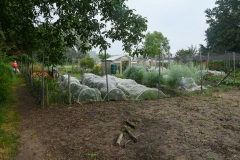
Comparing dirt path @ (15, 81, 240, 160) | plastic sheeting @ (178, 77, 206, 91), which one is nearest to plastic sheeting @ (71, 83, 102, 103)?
dirt path @ (15, 81, 240, 160)

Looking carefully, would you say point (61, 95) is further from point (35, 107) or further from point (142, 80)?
point (142, 80)

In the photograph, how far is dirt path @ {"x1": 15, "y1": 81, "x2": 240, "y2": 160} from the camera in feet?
10.9

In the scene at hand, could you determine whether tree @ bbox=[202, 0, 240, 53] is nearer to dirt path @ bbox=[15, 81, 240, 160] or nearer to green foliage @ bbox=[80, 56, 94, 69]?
green foliage @ bbox=[80, 56, 94, 69]

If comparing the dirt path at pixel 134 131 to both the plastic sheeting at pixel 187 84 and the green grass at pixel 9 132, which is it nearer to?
the green grass at pixel 9 132

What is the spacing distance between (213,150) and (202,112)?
94.5 inches

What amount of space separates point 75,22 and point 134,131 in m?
2.65

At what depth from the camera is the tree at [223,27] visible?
2584 centimetres

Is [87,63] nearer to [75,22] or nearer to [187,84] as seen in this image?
[187,84]

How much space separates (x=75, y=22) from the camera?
4566 mm

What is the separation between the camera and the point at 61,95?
7.42 metres

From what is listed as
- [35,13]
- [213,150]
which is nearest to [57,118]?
[35,13]

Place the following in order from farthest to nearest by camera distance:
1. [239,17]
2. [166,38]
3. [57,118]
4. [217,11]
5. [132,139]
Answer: [166,38] < [217,11] < [239,17] < [57,118] < [132,139]

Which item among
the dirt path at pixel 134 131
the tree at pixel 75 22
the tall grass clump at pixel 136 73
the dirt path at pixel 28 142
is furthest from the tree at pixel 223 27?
the dirt path at pixel 28 142

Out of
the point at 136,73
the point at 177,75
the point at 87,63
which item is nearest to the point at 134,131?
the point at 177,75
